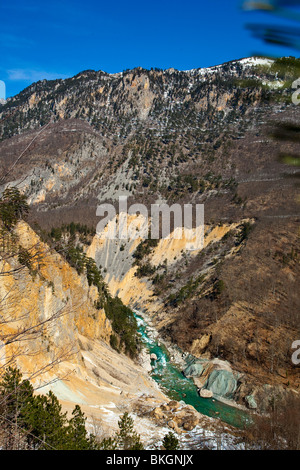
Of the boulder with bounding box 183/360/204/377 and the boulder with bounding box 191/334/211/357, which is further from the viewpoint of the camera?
the boulder with bounding box 191/334/211/357

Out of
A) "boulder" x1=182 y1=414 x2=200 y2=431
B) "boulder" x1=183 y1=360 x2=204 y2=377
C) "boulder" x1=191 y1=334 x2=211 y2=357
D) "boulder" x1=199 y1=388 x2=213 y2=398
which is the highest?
"boulder" x1=182 y1=414 x2=200 y2=431

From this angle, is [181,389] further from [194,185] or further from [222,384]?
[194,185]

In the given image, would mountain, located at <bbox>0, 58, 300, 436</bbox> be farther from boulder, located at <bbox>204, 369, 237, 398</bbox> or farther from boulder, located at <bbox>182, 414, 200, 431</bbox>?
boulder, located at <bbox>182, 414, 200, 431</bbox>

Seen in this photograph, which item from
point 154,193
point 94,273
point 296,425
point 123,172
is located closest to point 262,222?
→ point 94,273

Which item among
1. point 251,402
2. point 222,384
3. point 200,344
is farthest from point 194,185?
point 251,402

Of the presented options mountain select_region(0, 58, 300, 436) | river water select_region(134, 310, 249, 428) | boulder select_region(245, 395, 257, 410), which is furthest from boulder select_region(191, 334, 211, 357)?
boulder select_region(245, 395, 257, 410)

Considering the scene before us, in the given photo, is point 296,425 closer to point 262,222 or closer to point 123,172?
point 262,222
